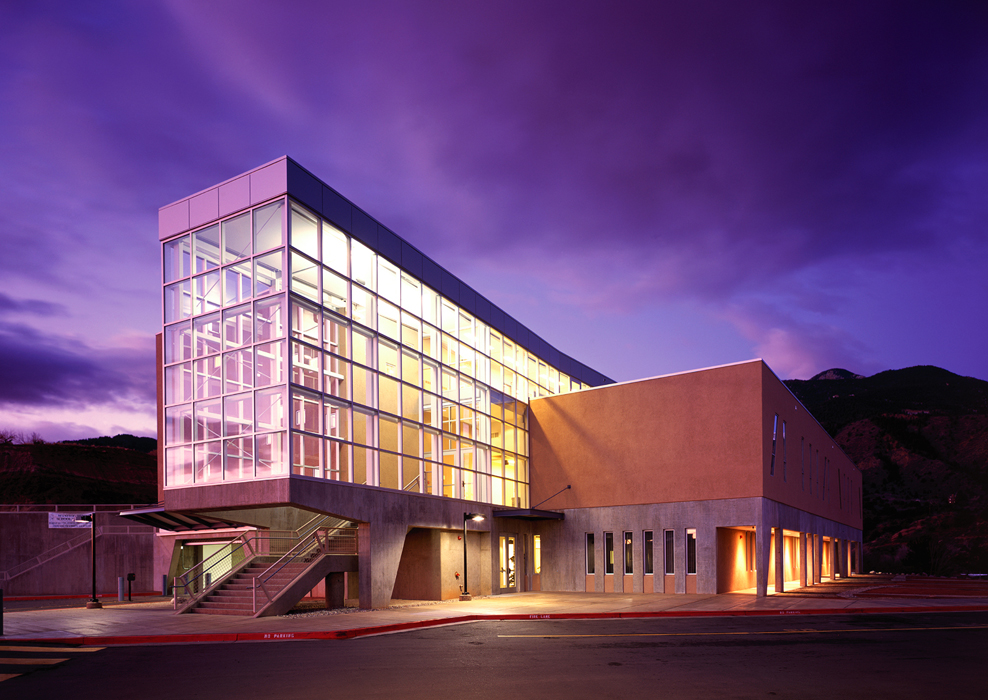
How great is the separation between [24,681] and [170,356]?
16.3m

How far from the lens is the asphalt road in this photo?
416 inches

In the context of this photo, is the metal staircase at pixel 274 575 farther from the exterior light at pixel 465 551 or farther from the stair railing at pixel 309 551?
the exterior light at pixel 465 551

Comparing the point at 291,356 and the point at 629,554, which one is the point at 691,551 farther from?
the point at 291,356

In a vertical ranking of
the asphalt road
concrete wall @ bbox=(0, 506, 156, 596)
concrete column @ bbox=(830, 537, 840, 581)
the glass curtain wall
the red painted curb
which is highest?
the glass curtain wall

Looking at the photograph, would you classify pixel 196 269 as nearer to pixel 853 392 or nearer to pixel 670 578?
pixel 670 578

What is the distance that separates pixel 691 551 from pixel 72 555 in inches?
1211

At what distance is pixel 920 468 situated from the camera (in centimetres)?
11650

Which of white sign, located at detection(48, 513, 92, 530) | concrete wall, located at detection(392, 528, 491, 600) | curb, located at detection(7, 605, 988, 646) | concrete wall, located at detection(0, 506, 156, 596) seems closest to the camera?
curb, located at detection(7, 605, 988, 646)

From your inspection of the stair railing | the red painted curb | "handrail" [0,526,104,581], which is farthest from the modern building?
"handrail" [0,526,104,581]

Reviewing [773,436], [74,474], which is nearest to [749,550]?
[773,436]

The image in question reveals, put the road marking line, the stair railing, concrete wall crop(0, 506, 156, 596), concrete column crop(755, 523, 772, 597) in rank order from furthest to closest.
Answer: concrete wall crop(0, 506, 156, 596), concrete column crop(755, 523, 772, 597), the stair railing, the road marking line

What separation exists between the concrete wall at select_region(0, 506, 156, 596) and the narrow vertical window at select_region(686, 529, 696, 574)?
1075 inches

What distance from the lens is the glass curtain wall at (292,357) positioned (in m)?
24.7

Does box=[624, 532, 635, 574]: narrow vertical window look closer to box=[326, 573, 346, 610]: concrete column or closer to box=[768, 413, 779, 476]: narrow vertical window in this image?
box=[768, 413, 779, 476]: narrow vertical window
